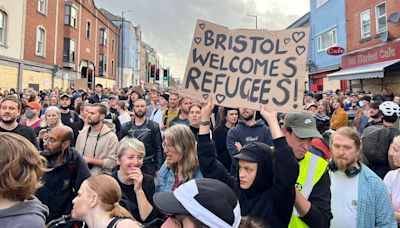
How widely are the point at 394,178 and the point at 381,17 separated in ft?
57.8

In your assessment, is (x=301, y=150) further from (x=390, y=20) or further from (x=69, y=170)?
(x=390, y=20)

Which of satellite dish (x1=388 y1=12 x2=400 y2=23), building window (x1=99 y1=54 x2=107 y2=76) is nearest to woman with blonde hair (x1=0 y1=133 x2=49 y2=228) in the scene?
satellite dish (x1=388 y1=12 x2=400 y2=23)

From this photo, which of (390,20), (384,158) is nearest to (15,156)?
(384,158)

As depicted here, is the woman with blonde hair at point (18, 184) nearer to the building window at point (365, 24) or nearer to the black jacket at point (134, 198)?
the black jacket at point (134, 198)

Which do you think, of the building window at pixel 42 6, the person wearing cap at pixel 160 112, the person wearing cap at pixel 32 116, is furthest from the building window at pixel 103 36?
the person wearing cap at pixel 32 116

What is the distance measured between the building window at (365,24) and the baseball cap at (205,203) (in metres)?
20.6

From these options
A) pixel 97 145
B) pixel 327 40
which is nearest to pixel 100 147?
pixel 97 145

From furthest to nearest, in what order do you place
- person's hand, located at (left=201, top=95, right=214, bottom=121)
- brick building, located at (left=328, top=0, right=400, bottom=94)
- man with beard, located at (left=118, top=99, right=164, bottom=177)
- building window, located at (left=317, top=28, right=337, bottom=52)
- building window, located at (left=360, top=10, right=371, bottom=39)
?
building window, located at (left=317, top=28, right=337, bottom=52)
building window, located at (left=360, top=10, right=371, bottom=39)
brick building, located at (left=328, top=0, right=400, bottom=94)
man with beard, located at (left=118, top=99, right=164, bottom=177)
person's hand, located at (left=201, top=95, right=214, bottom=121)

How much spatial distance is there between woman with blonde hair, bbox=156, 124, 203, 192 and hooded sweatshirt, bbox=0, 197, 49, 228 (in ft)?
5.05

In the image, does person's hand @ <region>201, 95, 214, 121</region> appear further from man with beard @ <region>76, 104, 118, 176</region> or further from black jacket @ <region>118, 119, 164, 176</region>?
black jacket @ <region>118, 119, 164, 176</region>

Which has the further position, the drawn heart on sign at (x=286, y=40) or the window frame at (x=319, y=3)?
the window frame at (x=319, y=3)

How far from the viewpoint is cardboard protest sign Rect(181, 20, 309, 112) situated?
9.50 feet

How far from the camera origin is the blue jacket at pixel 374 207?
2.88 meters

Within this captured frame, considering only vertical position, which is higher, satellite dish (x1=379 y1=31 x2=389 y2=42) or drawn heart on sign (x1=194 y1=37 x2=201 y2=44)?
satellite dish (x1=379 y1=31 x2=389 y2=42)
